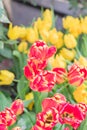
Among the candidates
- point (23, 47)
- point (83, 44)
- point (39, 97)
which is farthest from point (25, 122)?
point (83, 44)

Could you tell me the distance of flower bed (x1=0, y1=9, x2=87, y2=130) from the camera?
37.2 inches

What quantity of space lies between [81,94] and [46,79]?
32 centimetres

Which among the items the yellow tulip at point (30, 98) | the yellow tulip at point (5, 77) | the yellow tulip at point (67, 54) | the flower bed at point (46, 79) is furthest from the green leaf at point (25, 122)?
the yellow tulip at point (67, 54)

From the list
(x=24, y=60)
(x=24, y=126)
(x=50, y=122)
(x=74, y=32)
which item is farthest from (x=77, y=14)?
(x=50, y=122)

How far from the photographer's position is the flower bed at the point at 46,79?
3.10 feet

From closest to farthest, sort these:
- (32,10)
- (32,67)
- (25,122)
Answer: (32,67), (25,122), (32,10)

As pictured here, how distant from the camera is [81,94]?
1293 mm

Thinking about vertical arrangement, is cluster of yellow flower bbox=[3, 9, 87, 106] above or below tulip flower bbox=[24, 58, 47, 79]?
above

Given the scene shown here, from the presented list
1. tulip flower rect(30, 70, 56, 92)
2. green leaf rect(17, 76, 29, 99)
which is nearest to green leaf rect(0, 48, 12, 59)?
green leaf rect(17, 76, 29, 99)

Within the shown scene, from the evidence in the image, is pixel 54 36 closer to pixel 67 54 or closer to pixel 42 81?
pixel 67 54

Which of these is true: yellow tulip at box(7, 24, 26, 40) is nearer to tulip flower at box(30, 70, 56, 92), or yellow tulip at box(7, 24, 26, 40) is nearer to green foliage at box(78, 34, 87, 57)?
green foliage at box(78, 34, 87, 57)

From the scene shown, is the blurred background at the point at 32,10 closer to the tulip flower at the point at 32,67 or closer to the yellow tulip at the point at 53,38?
the yellow tulip at the point at 53,38

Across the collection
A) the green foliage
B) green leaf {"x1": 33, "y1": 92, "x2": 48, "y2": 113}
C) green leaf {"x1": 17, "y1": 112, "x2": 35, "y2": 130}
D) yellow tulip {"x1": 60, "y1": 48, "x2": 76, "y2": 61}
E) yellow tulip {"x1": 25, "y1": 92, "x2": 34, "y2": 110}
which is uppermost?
the green foliage

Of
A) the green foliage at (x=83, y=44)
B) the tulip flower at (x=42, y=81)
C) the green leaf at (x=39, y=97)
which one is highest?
the green foliage at (x=83, y=44)
